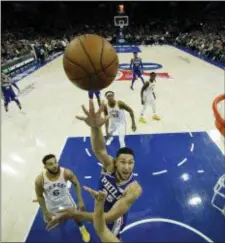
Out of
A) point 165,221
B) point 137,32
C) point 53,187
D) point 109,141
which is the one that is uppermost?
point 53,187

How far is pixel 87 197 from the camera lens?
170 inches

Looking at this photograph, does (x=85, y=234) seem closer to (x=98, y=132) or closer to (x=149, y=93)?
(x=98, y=132)

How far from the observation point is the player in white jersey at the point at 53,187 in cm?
315

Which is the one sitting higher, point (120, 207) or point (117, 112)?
point (120, 207)

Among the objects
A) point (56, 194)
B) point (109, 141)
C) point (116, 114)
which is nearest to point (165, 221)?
point (56, 194)

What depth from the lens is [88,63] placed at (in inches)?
113

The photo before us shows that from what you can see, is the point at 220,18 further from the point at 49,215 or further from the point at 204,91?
the point at 49,215

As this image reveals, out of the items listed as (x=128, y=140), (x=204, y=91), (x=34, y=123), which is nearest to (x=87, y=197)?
(x=128, y=140)

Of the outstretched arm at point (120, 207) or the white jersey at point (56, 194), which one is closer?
the outstretched arm at point (120, 207)

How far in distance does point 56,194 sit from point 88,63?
5.24ft

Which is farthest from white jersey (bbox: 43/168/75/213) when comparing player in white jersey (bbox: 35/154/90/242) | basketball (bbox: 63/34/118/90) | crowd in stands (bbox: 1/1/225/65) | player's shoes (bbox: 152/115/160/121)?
crowd in stands (bbox: 1/1/225/65)

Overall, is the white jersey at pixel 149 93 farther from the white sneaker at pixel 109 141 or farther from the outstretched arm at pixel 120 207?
the outstretched arm at pixel 120 207

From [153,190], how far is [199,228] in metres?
1.00

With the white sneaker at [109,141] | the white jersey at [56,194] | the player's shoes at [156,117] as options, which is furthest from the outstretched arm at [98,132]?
the player's shoes at [156,117]
